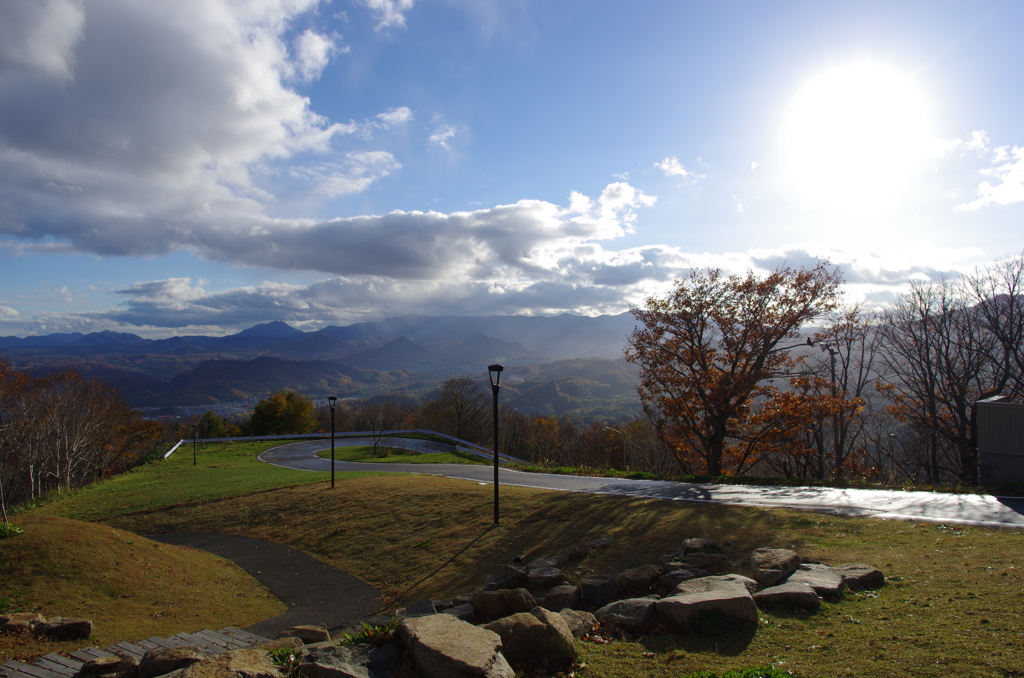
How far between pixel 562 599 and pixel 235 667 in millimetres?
4659

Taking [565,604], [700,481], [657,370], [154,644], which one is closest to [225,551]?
[154,644]

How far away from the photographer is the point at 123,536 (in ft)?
43.3

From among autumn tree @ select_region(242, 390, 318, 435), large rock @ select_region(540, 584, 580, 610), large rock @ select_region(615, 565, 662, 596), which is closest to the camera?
large rock @ select_region(540, 584, 580, 610)

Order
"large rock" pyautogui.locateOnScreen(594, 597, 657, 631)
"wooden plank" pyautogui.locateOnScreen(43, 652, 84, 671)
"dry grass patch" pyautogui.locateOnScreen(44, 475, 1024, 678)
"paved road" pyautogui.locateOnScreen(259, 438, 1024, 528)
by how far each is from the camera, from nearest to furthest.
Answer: "dry grass patch" pyautogui.locateOnScreen(44, 475, 1024, 678) < "wooden plank" pyautogui.locateOnScreen(43, 652, 84, 671) < "large rock" pyautogui.locateOnScreen(594, 597, 657, 631) < "paved road" pyautogui.locateOnScreen(259, 438, 1024, 528)

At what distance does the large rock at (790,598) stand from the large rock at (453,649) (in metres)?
3.55

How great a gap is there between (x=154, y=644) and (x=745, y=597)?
785 cm

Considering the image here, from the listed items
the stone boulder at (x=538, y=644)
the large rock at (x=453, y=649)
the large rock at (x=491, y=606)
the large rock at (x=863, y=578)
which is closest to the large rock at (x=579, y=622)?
the stone boulder at (x=538, y=644)

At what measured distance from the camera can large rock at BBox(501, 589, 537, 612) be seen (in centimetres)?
694

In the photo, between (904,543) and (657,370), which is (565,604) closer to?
(904,543)

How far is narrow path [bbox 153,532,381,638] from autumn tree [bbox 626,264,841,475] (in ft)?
47.0

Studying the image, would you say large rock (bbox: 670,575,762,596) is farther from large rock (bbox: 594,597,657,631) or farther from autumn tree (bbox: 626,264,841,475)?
autumn tree (bbox: 626,264,841,475)

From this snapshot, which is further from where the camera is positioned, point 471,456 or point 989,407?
point 471,456

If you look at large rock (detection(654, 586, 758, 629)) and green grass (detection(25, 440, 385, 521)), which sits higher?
large rock (detection(654, 586, 758, 629))

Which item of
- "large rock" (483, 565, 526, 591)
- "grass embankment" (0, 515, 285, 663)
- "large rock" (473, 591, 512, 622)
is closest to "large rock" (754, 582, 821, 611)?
"large rock" (473, 591, 512, 622)
